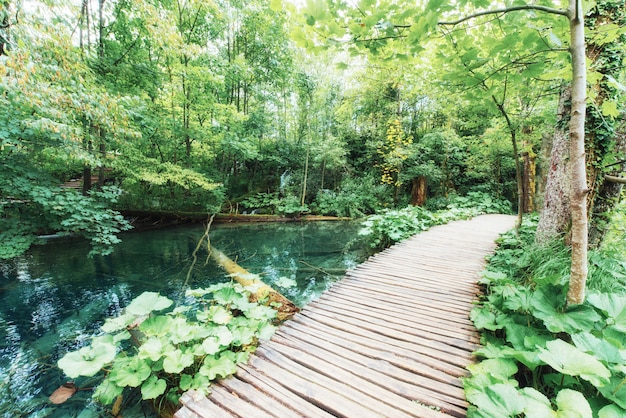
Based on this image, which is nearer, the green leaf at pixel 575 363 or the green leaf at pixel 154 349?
the green leaf at pixel 575 363

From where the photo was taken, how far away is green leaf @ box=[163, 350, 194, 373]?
173cm

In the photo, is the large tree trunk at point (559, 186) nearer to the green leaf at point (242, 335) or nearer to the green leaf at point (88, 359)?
the green leaf at point (242, 335)

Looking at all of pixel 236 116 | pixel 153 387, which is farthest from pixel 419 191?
pixel 153 387

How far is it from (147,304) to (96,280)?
451 cm

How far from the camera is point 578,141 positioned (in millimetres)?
1394

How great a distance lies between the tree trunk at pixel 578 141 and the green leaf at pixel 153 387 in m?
2.82

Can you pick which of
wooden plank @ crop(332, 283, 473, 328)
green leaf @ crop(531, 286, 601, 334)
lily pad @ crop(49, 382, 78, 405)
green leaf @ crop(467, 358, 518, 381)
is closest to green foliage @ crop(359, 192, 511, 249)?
wooden plank @ crop(332, 283, 473, 328)

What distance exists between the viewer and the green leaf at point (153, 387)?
1.71m

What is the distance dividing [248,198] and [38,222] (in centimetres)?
878

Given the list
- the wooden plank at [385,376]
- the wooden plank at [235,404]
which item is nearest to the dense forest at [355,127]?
the wooden plank at [385,376]

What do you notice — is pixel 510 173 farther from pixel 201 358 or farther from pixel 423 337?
pixel 201 358

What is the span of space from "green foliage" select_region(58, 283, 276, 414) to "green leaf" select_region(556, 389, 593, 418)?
1.88m

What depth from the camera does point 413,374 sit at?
6.10 feet

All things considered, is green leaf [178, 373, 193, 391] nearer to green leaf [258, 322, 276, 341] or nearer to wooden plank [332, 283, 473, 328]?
green leaf [258, 322, 276, 341]
